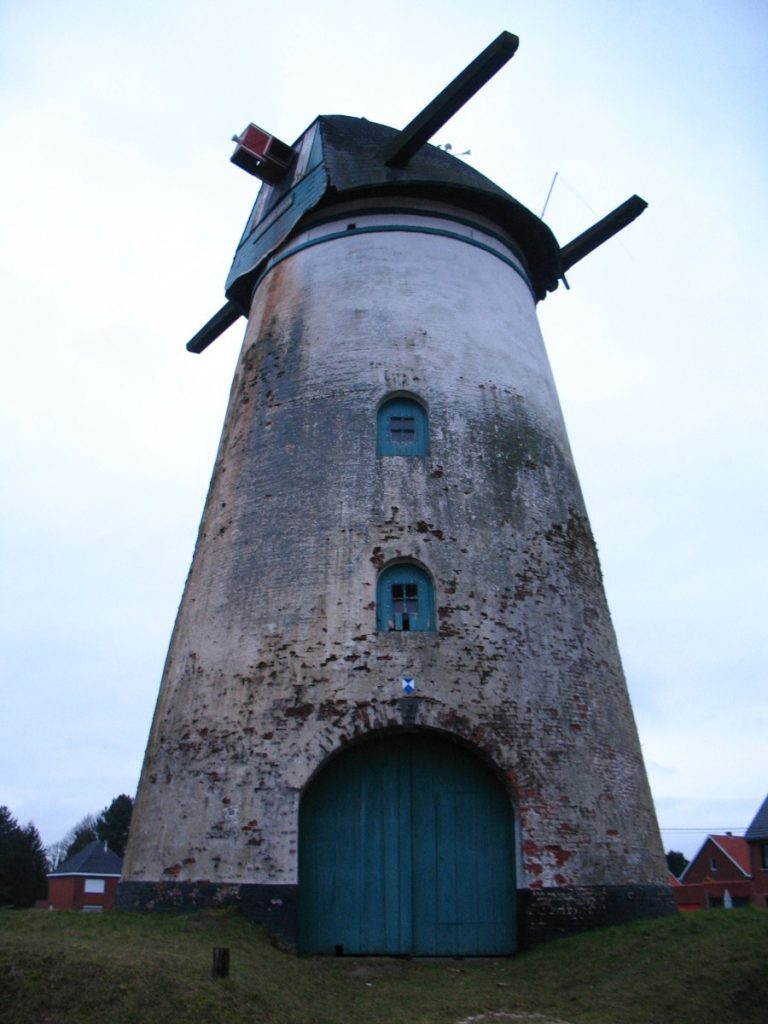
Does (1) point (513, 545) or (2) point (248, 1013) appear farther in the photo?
(1) point (513, 545)

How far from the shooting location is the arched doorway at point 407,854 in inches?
429

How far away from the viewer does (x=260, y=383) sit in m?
14.2

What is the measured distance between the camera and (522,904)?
10719mm

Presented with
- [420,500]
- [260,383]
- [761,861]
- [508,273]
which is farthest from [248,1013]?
[761,861]

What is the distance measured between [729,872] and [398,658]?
34.2m

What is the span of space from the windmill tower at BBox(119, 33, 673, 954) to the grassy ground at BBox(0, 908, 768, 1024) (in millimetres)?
585

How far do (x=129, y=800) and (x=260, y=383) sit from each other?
4806 cm

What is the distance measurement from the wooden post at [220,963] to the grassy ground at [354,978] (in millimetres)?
69

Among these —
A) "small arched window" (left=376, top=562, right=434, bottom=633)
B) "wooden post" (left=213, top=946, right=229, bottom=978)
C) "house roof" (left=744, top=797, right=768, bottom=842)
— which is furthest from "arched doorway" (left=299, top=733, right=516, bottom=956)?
"house roof" (left=744, top=797, right=768, bottom=842)

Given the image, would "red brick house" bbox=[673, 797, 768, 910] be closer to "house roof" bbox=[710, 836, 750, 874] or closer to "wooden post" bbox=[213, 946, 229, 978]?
"house roof" bbox=[710, 836, 750, 874]

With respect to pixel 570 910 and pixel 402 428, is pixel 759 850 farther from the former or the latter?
pixel 402 428

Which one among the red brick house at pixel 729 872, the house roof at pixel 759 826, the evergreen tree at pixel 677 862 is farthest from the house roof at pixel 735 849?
the evergreen tree at pixel 677 862

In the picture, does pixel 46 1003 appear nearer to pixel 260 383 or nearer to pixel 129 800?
pixel 260 383

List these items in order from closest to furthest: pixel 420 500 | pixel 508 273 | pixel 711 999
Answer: pixel 711 999, pixel 420 500, pixel 508 273
